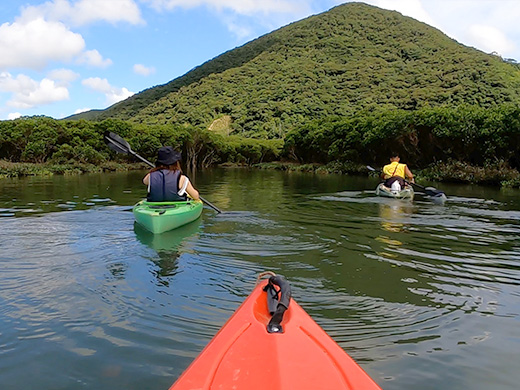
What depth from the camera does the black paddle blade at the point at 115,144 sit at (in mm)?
11167

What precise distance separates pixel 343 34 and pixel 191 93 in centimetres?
4496

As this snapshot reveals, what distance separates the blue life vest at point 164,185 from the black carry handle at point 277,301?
222 inches

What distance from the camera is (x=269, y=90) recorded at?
92.8 metres

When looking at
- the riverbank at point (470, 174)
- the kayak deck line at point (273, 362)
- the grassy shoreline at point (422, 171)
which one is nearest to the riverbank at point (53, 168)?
the grassy shoreline at point (422, 171)

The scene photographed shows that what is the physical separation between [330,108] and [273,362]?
79.0 meters

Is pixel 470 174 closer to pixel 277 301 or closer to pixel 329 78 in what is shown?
pixel 277 301

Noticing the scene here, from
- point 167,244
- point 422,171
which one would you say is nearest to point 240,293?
point 167,244

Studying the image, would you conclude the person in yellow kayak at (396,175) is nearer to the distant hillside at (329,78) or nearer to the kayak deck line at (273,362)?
the kayak deck line at (273,362)

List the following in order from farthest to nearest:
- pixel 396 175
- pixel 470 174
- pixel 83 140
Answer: pixel 83 140, pixel 470 174, pixel 396 175

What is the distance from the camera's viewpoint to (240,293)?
194 inches

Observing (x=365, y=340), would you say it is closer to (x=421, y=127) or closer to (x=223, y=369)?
(x=223, y=369)

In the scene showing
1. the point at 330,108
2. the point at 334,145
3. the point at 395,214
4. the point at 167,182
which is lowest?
the point at 395,214

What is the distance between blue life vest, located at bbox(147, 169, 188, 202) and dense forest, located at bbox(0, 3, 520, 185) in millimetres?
19816

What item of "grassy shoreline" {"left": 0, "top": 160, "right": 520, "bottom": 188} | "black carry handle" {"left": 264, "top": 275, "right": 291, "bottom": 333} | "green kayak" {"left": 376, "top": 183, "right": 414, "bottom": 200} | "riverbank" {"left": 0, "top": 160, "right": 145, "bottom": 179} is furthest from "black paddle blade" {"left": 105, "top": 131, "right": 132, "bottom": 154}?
"riverbank" {"left": 0, "top": 160, "right": 145, "bottom": 179}
